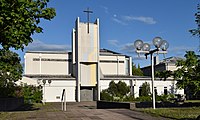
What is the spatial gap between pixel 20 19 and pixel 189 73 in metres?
10.1

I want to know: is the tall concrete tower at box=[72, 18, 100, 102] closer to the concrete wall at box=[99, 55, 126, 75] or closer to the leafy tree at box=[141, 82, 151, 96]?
the concrete wall at box=[99, 55, 126, 75]

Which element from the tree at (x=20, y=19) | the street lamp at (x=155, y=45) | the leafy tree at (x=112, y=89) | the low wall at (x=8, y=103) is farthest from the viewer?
the leafy tree at (x=112, y=89)

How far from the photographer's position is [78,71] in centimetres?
5428

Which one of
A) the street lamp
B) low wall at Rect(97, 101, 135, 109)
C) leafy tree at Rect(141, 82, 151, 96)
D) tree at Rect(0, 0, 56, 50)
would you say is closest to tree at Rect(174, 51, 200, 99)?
the street lamp

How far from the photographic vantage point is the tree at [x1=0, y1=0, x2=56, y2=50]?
12.8 m

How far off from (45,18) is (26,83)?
32003 mm

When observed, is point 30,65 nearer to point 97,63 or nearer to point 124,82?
point 97,63

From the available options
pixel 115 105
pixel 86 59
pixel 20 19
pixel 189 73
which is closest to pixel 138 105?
pixel 115 105

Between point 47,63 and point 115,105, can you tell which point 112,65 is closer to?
point 47,63

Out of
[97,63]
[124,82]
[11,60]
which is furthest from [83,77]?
[11,60]

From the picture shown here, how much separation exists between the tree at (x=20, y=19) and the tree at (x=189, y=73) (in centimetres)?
805

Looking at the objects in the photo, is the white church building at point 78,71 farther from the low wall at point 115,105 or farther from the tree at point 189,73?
the tree at point 189,73

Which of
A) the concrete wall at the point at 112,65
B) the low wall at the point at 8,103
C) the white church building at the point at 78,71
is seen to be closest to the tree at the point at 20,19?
the low wall at the point at 8,103

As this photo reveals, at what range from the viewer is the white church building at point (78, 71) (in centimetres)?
5428
